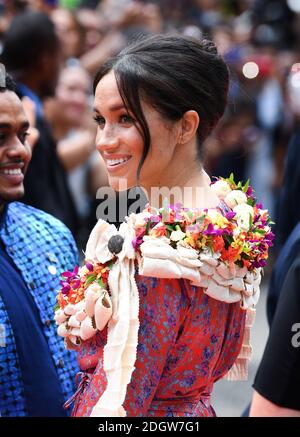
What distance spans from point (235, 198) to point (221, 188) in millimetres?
74

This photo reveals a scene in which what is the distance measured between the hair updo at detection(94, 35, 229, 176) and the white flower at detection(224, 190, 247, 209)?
0.14 m

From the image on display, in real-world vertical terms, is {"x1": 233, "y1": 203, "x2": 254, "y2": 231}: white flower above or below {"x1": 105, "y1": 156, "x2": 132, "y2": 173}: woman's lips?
below

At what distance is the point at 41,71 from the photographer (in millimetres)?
5352

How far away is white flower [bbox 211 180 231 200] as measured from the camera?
2608 mm

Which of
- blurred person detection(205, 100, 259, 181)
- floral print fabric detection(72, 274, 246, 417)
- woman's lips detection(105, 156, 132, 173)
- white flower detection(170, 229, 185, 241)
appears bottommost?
blurred person detection(205, 100, 259, 181)

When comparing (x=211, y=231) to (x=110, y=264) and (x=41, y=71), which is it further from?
(x=41, y=71)

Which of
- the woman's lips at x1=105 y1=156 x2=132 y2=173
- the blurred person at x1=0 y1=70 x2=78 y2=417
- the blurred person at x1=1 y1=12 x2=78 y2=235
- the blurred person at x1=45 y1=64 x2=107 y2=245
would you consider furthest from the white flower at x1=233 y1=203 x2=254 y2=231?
the blurred person at x1=45 y1=64 x2=107 y2=245

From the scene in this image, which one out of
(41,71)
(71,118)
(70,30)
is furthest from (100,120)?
(70,30)

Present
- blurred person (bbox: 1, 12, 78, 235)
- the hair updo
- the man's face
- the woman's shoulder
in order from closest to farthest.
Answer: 1. the woman's shoulder
2. the hair updo
3. the man's face
4. blurred person (bbox: 1, 12, 78, 235)

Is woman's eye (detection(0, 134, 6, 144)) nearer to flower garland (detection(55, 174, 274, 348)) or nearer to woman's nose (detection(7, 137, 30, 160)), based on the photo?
woman's nose (detection(7, 137, 30, 160))

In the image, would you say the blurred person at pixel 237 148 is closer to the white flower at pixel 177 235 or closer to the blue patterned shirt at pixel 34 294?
the blue patterned shirt at pixel 34 294

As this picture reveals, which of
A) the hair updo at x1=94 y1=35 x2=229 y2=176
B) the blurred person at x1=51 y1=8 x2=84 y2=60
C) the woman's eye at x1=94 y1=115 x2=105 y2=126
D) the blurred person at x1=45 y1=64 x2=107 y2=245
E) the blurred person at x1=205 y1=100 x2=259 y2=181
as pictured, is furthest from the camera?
the blurred person at x1=205 y1=100 x2=259 y2=181

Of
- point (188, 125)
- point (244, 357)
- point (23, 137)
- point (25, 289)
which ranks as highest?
point (188, 125)

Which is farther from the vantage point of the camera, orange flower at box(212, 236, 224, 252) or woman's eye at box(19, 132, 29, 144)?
woman's eye at box(19, 132, 29, 144)
